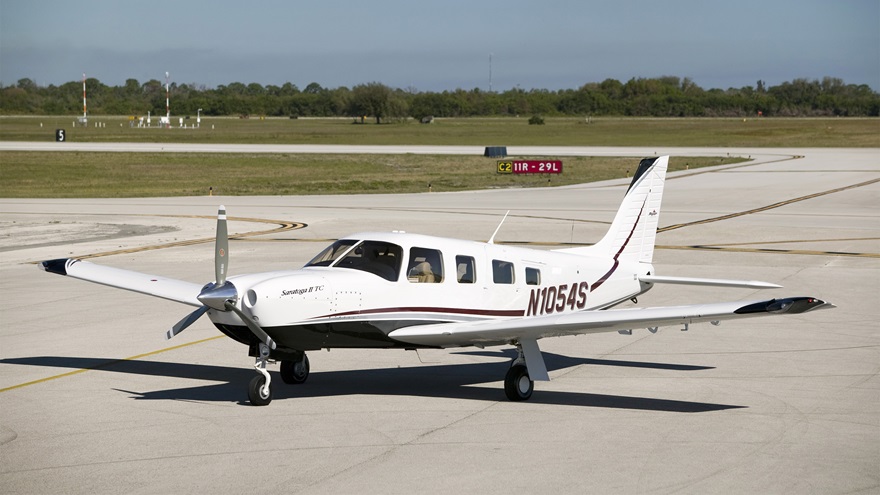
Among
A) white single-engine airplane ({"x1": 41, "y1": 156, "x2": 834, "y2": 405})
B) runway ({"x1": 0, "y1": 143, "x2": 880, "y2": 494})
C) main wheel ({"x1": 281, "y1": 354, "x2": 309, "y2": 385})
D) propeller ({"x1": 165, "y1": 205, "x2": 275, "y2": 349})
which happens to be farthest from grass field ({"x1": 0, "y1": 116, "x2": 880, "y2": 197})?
propeller ({"x1": 165, "y1": 205, "x2": 275, "y2": 349})

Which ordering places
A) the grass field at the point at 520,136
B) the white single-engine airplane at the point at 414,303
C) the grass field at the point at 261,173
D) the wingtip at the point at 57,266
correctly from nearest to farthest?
the white single-engine airplane at the point at 414,303 → the wingtip at the point at 57,266 → the grass field at the point at 261,173 → the grass field at the point at 520,136

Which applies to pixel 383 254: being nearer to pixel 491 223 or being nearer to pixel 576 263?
pixel 576 263

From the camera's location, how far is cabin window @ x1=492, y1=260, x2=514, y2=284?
1501 centimetres

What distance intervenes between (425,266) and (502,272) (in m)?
1.21

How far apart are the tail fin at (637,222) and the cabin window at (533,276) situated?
165 cm

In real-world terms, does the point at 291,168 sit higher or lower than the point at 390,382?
higher

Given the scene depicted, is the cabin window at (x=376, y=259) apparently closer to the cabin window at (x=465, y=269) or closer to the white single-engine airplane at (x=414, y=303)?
the white single-engine airplane at (x=414, y=303)

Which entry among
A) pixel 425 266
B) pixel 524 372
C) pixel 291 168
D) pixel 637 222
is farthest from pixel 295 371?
pixel 291 168

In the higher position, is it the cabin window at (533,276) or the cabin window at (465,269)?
the cabin window at (465,269)

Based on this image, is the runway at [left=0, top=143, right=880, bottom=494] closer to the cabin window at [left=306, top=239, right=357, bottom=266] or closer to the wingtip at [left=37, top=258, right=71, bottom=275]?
the wingtip at [left=37, top=258, right=71, bottom=275]

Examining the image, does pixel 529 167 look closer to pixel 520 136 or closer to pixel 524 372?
pixel 524 372

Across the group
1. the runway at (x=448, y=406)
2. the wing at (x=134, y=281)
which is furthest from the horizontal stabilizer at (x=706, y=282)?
the wing at (x=134, y=281)

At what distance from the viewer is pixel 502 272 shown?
15.1 meters

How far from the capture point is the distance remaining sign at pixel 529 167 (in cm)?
6619
